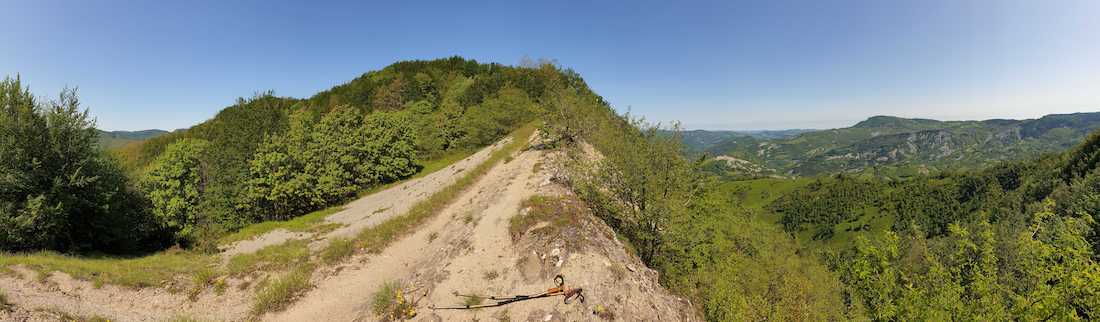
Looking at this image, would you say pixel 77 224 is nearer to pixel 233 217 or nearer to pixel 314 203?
pixel 233 217

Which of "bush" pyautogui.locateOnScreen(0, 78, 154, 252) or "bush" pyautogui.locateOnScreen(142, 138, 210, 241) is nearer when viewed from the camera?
"bush" pyautogui.locateOnScreen(0, 78, 154, 252)

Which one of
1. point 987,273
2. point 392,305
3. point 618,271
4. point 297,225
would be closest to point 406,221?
point 392,305

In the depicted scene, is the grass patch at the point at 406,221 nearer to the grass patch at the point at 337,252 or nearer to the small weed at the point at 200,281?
the grass patch at the point at 337,252

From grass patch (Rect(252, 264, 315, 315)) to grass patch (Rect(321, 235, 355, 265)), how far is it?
8.24 feet

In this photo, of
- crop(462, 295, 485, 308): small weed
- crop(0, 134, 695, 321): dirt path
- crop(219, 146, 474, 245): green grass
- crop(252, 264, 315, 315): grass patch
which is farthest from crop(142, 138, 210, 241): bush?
crop(462, 295, 485, 308): small weed

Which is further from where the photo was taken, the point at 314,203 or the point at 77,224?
the point at 314,203

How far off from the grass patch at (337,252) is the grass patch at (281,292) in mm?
2511

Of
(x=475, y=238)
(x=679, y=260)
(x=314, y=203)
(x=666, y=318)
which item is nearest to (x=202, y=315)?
(x=475, y=238)

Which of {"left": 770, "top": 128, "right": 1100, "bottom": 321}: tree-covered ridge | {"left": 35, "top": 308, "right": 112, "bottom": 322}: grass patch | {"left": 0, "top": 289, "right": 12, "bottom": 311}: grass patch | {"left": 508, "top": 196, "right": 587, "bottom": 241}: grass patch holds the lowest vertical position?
{"left": 770, "top": 128, "right": 1100, "bottom": 321}: tree-covered ridge

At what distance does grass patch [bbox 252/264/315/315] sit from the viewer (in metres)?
16.3

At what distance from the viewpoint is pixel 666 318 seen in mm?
14109

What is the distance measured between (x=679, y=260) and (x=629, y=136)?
7.29 m

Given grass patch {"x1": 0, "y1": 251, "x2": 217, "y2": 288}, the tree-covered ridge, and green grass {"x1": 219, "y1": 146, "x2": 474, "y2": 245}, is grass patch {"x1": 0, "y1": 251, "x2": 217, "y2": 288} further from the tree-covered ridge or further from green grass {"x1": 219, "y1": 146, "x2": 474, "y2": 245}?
the tree-covered ridge

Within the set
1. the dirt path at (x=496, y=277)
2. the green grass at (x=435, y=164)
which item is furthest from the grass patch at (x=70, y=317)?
the green grass at (x=435, y=164)
